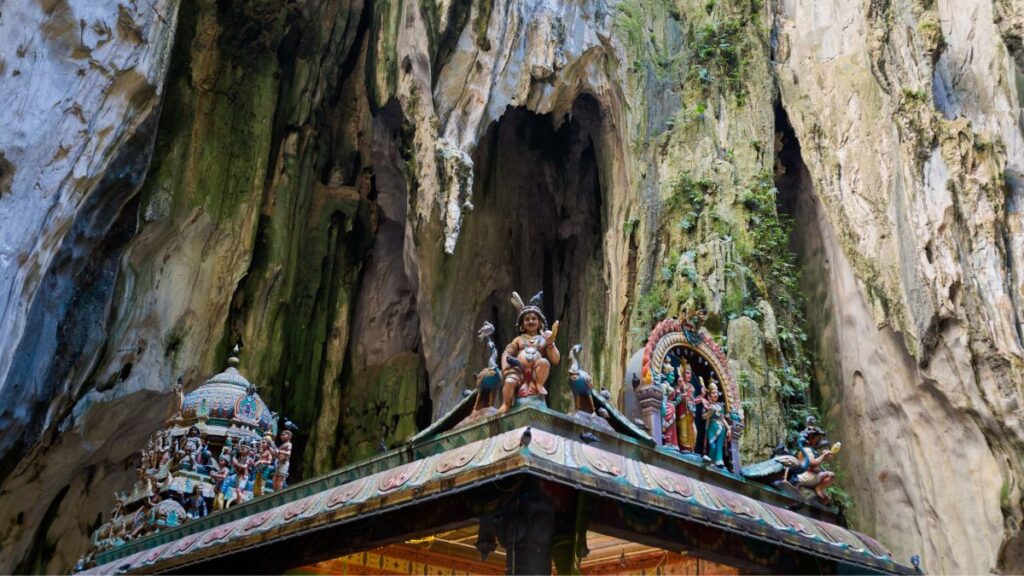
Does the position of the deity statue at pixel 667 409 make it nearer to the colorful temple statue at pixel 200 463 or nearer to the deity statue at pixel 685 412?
the deity statue at pixel 685 412

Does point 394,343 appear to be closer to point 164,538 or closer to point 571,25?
point 571,25

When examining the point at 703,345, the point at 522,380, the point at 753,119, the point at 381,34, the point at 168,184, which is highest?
the point at 381,34

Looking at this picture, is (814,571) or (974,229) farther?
(974,229)

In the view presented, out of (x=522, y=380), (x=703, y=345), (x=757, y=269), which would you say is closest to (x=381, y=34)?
(x=757, y=269)

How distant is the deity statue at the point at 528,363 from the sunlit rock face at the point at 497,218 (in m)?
5.25

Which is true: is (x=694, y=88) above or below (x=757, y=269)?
above

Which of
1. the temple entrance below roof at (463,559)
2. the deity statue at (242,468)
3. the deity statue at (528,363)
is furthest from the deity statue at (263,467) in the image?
the deity statue at (528,363)

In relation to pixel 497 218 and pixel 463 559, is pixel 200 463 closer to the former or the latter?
pixel 463 559

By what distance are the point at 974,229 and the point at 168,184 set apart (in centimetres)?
1087

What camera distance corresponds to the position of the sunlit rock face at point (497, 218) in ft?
33.0

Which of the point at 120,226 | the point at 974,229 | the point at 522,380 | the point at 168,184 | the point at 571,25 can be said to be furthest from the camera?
the point at 571,25

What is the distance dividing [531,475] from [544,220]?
36.8ft

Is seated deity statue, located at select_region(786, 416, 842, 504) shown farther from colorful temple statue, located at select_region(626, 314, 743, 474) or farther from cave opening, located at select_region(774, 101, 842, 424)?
cave opening, located at select_region(774, 101, 842, 424)

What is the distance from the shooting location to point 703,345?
8.35 meters
